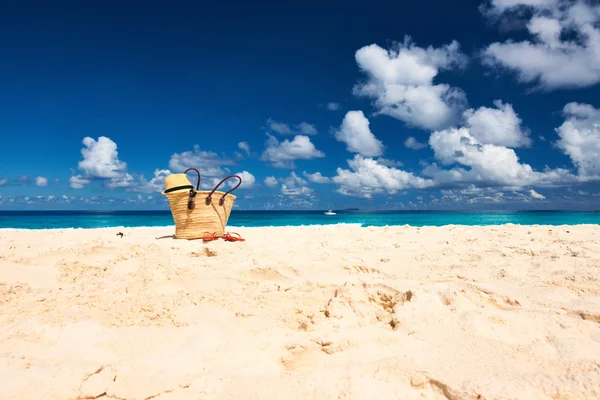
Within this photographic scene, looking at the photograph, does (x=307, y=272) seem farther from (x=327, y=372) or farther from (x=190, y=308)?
(x=327, y=372)

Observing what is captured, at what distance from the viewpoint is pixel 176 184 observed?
6215mm

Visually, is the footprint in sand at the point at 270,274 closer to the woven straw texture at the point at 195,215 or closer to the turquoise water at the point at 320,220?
the woven straw texture at the point at 195,215

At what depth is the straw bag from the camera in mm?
6070

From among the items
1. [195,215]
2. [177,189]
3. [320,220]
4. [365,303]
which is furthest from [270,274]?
[320,220]

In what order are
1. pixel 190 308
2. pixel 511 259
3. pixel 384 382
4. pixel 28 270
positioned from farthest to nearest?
pixel 511 259
pixel 28 270
pixel 190 308
pixel 384 382

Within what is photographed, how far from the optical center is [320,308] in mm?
2391

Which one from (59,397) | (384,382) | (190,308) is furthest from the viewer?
(190,308)

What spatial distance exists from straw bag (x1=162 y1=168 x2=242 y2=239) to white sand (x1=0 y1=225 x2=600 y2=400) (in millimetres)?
2615

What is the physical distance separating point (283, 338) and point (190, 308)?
0.72 m

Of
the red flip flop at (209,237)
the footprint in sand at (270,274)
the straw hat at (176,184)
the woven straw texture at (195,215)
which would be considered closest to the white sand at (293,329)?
the footprint in sand at (270,274)

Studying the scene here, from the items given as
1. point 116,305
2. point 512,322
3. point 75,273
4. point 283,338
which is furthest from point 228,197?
point 512,322

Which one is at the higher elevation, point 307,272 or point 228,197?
point 228,197

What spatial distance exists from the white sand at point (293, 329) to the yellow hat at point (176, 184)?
2.85 meters

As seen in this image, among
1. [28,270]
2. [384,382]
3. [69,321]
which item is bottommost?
[384,382]
